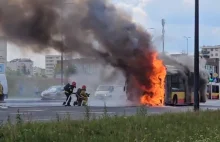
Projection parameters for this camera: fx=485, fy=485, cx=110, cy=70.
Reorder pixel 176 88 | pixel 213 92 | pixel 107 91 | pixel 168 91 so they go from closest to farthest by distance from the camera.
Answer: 1. pixel 168 91
2. pixel 176 88
3. pixel 107 91
4. pixel 213 92

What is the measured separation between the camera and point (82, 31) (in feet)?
101

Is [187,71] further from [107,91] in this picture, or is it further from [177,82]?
[107,91]

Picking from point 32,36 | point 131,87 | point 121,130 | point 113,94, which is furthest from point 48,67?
point 121,130

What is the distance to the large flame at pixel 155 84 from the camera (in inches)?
1396

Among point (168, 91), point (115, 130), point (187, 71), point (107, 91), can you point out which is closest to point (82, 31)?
point (168, 91)

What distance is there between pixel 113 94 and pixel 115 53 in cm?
1021

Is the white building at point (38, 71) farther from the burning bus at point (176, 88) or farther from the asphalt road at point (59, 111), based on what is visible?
the asphalt road at point (59, 111)

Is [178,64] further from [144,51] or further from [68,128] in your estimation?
[68,128]

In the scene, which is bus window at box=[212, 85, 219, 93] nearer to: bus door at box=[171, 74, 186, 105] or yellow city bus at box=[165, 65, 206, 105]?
yellow city bus at box=[165, 65, 206, 105]

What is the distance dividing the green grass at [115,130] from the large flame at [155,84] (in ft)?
67.9

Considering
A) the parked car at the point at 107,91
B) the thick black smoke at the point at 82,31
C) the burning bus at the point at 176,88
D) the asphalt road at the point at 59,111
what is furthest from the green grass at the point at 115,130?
the parked car at the point at 107,91

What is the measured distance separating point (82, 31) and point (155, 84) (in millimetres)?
8057

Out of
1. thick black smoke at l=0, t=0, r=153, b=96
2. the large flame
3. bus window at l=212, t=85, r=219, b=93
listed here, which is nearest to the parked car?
the large flame

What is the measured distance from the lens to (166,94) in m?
38.2
